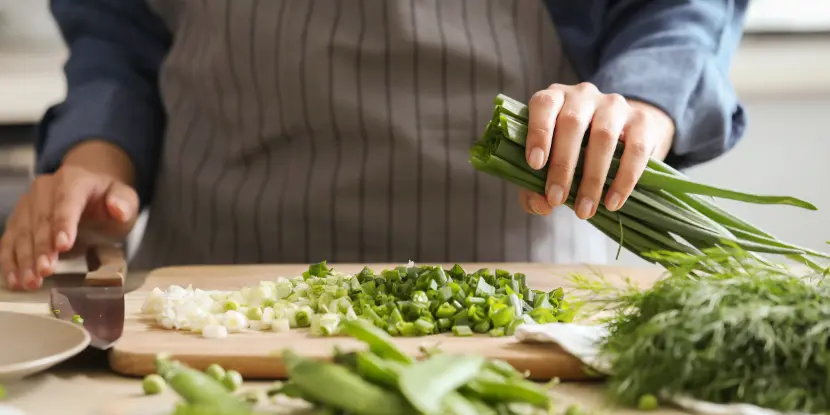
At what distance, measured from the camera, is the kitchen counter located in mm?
793

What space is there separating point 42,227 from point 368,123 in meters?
0.50

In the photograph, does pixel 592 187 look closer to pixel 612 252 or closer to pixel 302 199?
pixel 302 199

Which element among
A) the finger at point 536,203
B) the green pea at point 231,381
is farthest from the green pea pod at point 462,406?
the finger at point 536,203

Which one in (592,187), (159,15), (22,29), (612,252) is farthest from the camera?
(612,252)

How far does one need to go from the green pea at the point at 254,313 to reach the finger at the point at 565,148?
0.35 metres

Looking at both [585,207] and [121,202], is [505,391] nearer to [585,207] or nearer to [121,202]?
[585,207]

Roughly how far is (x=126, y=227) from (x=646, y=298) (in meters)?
0.92

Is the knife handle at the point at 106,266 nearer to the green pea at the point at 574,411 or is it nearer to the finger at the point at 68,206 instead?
the finger at the point at 68,206

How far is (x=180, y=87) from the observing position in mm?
1652

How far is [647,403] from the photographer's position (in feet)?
2.53

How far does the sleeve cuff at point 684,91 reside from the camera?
136 cm

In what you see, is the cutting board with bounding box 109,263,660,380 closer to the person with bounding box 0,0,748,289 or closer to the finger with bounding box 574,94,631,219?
the finger with bounding box 574,94,631,219

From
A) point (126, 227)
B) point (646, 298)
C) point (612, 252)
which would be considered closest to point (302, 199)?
point (126, 227)

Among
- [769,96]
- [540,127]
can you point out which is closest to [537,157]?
[540,127]
